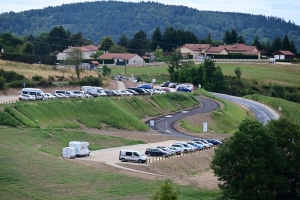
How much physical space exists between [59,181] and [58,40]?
11458 centimetres

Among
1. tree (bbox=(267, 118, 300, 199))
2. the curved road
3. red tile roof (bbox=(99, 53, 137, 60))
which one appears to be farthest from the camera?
red tile roof (bbox=(99, 53, 137, 60))

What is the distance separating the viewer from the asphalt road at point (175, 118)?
65.2 metres

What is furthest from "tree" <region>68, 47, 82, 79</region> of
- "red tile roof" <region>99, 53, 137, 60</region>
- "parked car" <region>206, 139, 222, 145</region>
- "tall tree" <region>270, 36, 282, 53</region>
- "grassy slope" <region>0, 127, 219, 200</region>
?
"tall tree" <region>270, 36, 282, 53</region>

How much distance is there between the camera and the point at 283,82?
12056cm

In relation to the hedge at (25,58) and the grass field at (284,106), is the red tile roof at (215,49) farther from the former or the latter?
the hedge at (25,58)

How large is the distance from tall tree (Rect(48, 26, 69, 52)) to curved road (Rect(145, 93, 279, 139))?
59178 millimetres

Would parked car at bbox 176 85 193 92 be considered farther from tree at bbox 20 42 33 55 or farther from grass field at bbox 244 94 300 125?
tree at bbox 20 42 33 55

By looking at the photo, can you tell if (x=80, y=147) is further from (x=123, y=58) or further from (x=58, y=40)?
(x=58, y=40)

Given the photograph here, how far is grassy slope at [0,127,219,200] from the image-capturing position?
36.6 m

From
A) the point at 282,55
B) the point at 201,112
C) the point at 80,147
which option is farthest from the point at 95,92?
the point at 282,55

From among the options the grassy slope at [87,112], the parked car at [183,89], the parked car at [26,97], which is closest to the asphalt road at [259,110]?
the parked car at [183,89]

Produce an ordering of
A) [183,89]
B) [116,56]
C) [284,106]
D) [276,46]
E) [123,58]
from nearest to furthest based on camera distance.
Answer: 1. [284,106]
2. [183,89]
3. [123,58]
4. [116,56]
5. [276,46]

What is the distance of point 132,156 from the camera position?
46906 mm

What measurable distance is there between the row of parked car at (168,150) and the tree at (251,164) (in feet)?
23.9
